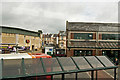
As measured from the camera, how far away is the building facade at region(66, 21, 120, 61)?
2534 centimetres

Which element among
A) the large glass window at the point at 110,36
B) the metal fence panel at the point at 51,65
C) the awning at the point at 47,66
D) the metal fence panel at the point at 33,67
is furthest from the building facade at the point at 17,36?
the metal fence panel at the point at 51,65

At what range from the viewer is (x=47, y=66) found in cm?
718

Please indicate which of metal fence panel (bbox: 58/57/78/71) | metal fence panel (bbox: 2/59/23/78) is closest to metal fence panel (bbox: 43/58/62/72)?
metal fence panel (bbox: 58/57/78/71)

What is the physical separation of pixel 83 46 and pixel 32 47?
45007mm

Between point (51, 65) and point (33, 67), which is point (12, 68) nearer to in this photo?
point (33, 67)

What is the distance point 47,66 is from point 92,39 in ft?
73.8

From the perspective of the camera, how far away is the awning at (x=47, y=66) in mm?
6006

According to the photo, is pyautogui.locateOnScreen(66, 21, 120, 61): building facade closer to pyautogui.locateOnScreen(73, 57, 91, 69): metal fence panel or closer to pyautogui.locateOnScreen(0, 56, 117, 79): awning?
pyautogui.locateOnScreen(0, 56, 117, 79): awning

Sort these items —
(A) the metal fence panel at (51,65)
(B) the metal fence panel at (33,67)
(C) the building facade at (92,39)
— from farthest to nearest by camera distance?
(C) the building facade at (92,39)
(A) the metal fence panel at (51,65)
(B) the metal fence panel at (33,67)

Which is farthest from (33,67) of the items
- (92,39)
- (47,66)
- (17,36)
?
(17,36)

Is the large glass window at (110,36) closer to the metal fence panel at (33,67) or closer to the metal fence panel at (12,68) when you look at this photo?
the metal fence panel at (33,67)

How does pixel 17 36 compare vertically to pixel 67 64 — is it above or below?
above

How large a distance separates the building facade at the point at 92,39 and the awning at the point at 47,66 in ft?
57.3

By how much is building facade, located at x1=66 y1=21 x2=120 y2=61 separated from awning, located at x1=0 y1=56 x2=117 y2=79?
17.5 metres
